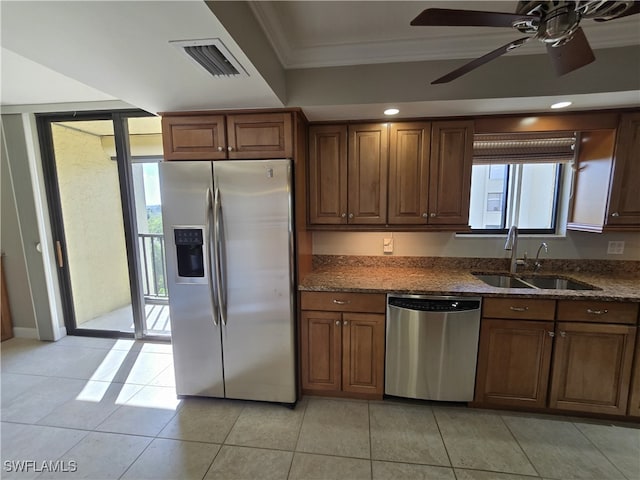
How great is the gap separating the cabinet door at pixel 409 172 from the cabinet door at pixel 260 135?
33.9 inches

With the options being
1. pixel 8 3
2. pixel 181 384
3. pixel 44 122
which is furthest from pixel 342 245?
pixel 44 122

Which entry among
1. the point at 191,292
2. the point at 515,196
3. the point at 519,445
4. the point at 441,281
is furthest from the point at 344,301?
the point at 515,196

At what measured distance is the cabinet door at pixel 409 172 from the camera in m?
2.21

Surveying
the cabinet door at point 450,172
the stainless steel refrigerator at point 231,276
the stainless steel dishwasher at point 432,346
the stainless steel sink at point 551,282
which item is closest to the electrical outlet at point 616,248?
the stainless steel sink at point 551,282

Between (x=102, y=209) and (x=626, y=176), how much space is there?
205 inches

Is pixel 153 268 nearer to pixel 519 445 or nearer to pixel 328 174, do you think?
pixel 328 174

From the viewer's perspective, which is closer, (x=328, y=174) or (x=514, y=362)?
(x=514, y=362)

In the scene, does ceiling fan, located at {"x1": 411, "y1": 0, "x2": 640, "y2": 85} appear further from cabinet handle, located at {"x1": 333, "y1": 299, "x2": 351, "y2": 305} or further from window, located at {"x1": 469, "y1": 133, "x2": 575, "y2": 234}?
cabinet handle, located at {"x1": 333, "y1": 299, "x2": 351, "y2": 305}

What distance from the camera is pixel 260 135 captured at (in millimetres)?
1993

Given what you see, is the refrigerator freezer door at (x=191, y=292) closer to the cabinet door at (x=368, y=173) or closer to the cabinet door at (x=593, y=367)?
the cabinet door at (x=368, y=173)

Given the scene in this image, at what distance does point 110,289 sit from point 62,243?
0.90 metres

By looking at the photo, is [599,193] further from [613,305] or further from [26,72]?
[26,72]

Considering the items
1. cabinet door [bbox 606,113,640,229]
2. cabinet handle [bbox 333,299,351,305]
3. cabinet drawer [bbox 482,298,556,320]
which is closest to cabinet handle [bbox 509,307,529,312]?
cabinet drawer [bbox 482,298,556,320]

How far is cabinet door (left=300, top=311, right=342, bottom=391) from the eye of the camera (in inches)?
84.1
